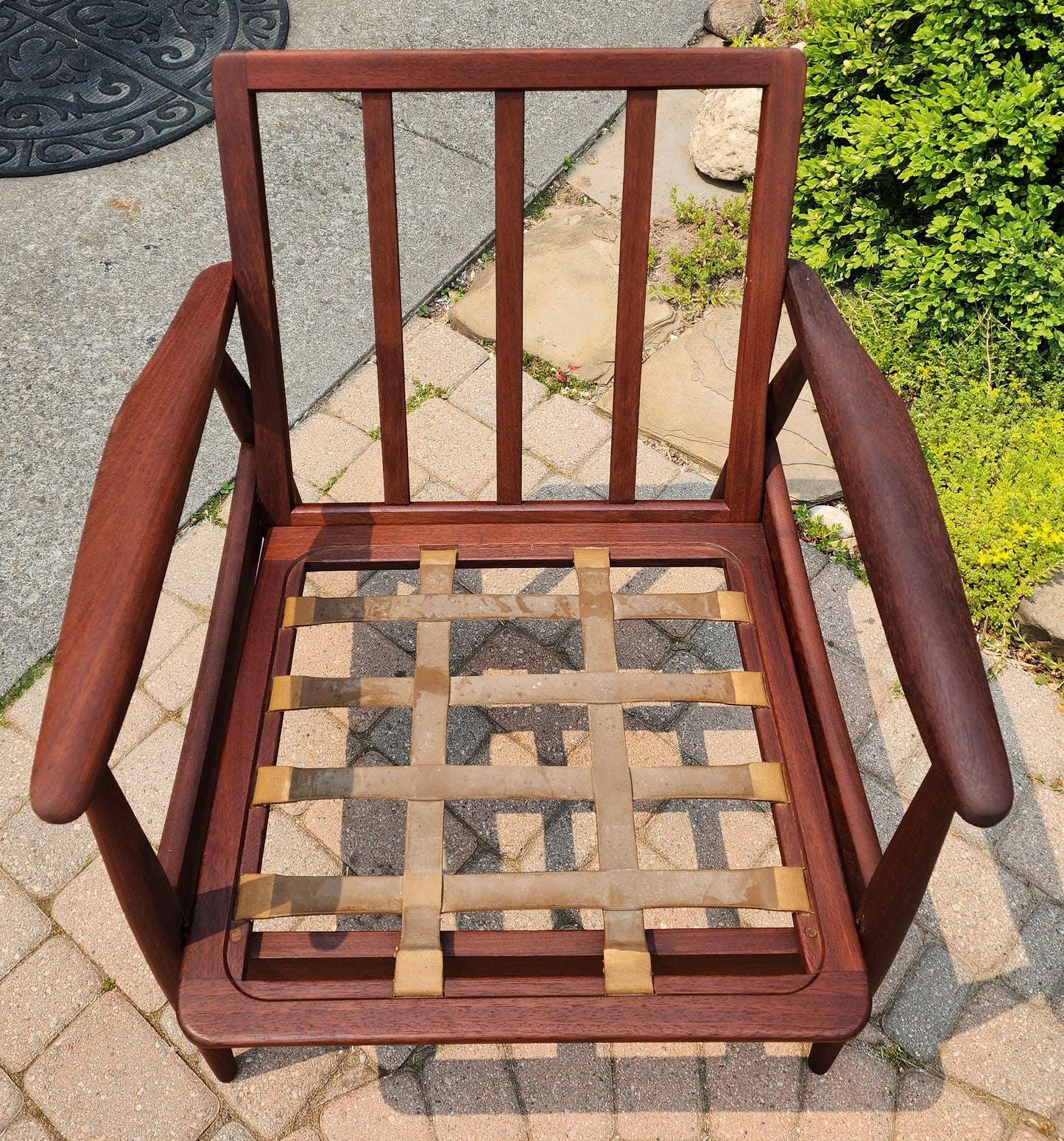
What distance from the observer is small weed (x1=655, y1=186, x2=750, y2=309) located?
281 centimetres

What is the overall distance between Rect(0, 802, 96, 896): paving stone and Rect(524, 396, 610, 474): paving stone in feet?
4.22

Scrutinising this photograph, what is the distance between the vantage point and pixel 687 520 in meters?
1.62

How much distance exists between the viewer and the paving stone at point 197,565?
2.17 m

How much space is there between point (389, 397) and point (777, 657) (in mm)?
698

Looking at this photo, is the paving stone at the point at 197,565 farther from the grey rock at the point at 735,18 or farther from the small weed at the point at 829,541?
the grey rock at the point at 735,18

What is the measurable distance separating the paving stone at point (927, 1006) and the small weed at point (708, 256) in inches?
69.7

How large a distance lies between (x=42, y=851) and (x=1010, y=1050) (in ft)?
5.51

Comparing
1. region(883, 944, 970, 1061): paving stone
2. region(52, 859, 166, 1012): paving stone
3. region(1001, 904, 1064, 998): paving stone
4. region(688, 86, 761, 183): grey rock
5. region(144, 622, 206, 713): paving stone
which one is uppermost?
region(688, 86, 761, 183): grey rock

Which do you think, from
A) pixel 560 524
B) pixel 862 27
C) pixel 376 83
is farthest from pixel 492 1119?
pixel 862 27

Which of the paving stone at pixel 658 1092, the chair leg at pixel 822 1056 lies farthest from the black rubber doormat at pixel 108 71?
the chair leg at pixel 822 1056

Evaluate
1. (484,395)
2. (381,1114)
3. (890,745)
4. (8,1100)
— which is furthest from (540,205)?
(8,1100)

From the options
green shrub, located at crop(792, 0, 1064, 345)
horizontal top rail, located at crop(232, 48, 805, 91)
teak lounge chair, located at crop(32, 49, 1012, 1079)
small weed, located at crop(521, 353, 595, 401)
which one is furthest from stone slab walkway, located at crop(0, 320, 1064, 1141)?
horizontal top rail, located at crop(232, 48, 805, 91)

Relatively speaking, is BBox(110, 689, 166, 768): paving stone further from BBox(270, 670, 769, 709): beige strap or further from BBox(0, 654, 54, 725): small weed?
BBox(270, 670, 769, 709): beige strap

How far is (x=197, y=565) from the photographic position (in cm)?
221
